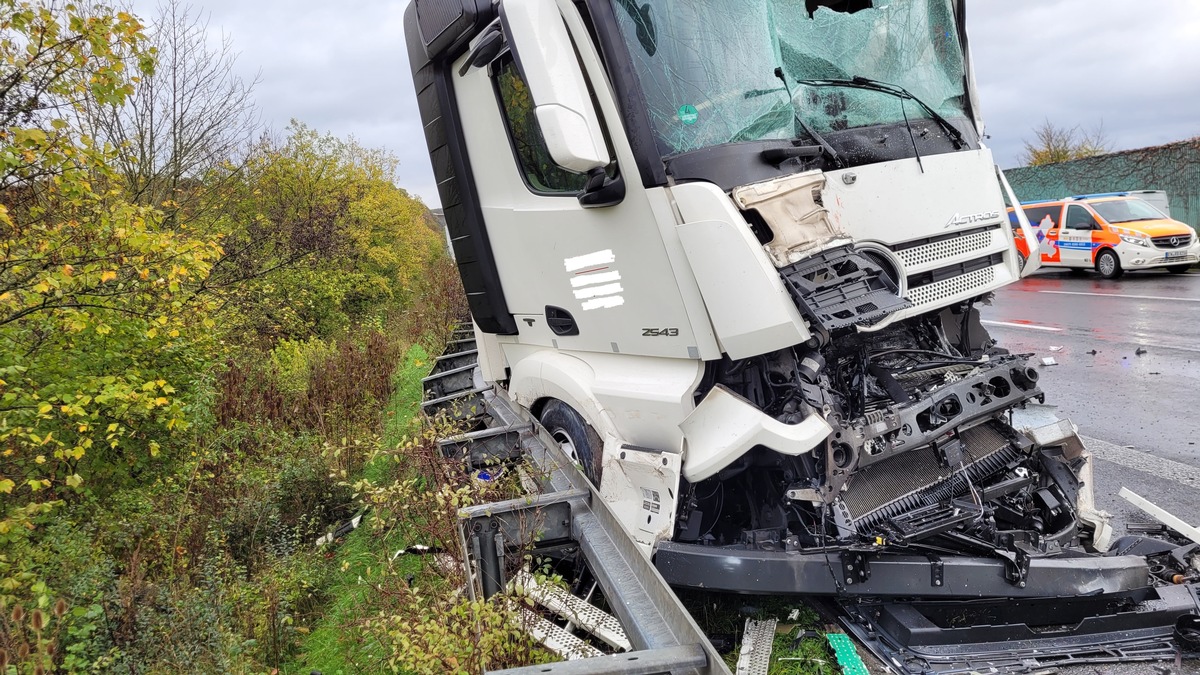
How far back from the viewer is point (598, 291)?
371 centimetres

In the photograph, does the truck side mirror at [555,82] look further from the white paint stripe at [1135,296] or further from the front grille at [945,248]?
the white paint stripe at [1135,296]

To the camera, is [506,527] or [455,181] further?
[455,181]

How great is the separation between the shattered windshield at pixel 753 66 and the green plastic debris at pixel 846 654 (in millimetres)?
2151

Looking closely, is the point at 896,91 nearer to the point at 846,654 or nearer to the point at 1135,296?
the point at 846,654

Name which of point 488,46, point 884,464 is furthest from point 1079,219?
point 488,46

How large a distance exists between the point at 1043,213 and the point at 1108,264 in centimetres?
202

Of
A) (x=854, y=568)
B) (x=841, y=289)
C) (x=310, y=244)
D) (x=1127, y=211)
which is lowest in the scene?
(x=854, y=568)

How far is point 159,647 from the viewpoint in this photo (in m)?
3.24

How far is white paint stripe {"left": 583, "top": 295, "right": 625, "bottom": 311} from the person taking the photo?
3.60 meters

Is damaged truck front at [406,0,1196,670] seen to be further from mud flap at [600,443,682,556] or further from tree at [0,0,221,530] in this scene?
tree at [0,0,221,530]

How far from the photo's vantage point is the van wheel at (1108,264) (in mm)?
13983

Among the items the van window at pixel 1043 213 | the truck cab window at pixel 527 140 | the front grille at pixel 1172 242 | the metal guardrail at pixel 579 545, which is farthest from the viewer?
the van window at pixel 1043 213

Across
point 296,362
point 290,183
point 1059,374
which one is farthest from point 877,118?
point 290,183

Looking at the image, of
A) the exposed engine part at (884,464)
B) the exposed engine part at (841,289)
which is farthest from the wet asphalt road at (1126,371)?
the exposed engine part at (841,289)
